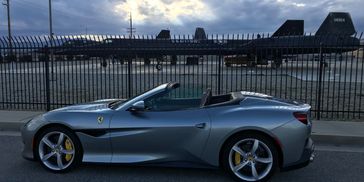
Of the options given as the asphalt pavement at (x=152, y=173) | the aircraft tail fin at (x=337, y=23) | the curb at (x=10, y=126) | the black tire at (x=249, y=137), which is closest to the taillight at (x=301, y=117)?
the black tire at (x=249, y=137)

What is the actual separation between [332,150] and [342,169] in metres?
1.25

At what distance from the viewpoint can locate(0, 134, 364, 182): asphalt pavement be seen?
5.09m

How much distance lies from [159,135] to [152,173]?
0.67 metres

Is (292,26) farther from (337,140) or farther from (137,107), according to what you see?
(137,107)

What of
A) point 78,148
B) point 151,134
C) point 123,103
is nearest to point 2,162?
point 78,148

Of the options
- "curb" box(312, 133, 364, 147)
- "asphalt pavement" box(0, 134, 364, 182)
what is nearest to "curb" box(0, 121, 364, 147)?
"curb" box(312, 133, 364, 147)

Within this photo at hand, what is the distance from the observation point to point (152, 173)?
17.4 feet

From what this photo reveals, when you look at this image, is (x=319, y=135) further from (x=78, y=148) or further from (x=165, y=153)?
(x=78, y=148)

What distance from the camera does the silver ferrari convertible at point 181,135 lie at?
189 inches

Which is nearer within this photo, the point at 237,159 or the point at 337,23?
the point at 237,159

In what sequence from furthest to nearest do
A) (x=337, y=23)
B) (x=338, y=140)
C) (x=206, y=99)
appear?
1. (x=337, y=23)
2. (x=338, y=140)
3. (x=206, y=99)

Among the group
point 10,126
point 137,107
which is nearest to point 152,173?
point 137,107

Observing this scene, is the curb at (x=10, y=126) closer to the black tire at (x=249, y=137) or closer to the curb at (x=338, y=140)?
the black tire at (x=249, y=137)

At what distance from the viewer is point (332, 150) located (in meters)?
6.85
